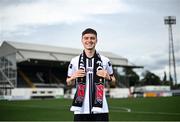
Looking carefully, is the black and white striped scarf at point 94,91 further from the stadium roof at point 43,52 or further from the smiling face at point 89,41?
the stadium roof at point 43,52

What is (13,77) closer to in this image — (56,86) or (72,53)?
(56,86)

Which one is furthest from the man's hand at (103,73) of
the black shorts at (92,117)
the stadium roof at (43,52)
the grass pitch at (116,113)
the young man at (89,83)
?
the stadium roof at (43,52)

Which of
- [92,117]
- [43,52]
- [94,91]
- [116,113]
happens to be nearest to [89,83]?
[94,91]

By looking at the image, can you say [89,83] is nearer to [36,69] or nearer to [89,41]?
[89,41]

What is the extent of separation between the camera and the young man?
2.90 meters

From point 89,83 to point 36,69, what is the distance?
54479 millimetres

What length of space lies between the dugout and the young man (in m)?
38.9

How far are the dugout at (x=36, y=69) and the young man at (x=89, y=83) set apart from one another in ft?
128

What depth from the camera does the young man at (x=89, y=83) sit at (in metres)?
2.90

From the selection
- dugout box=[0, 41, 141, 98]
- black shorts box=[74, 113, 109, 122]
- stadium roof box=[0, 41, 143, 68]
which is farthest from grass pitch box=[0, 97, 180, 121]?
stadium roof box=[0, 41, 143, 68]

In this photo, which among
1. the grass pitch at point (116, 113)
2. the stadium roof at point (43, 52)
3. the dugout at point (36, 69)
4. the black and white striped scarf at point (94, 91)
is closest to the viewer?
the black and white striped scarf at point (94, 91)

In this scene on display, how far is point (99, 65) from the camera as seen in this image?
299 cm

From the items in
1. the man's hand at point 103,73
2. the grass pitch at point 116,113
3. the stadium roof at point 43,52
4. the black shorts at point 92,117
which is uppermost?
the stadium roof at point 43,52

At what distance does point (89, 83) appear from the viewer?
295 cm
